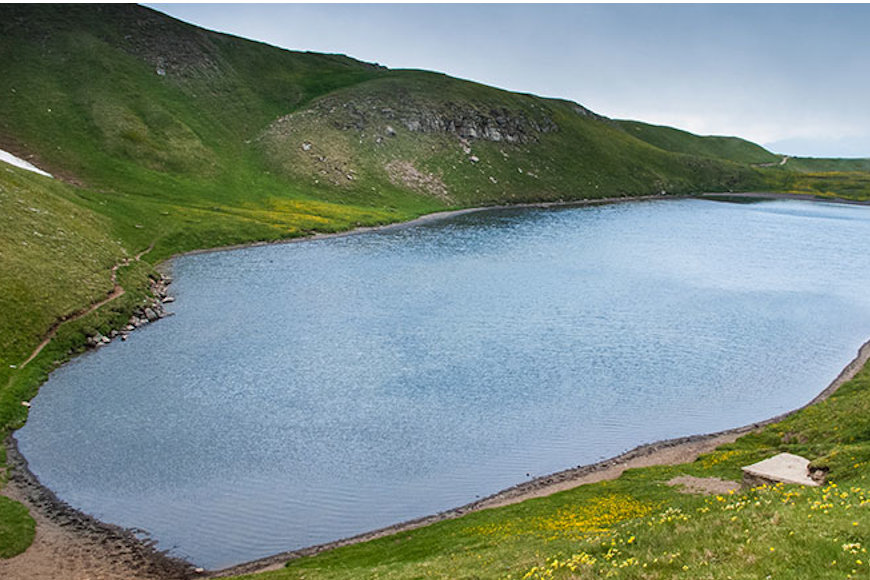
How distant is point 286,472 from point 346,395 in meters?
13.2

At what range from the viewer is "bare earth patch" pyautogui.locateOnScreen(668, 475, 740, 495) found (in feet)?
127

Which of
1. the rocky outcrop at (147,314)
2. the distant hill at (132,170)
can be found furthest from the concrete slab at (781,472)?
the rocky outcrop at (147,314)

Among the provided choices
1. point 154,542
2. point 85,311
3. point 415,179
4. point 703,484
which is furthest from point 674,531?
point 415,179

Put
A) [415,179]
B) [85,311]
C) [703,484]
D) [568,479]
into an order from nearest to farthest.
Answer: [703,484]
[568,479]
[85,311]
[415,179]

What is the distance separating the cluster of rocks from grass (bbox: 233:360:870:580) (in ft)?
146

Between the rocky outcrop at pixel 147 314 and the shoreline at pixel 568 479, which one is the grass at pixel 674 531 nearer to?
the shoreline at pixel 568 479

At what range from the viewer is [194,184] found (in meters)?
153

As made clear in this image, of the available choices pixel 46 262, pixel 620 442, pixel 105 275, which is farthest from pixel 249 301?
pixel 620 442

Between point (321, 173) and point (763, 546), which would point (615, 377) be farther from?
point (321, 173)

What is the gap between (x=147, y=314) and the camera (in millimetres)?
79312

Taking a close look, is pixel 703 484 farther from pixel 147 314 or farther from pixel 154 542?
pixel 147 314

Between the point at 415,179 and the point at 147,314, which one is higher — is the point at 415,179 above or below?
above

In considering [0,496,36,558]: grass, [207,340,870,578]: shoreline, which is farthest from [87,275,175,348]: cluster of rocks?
[207,340,870,578]: shoreline

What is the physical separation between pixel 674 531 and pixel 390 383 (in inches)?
1601
